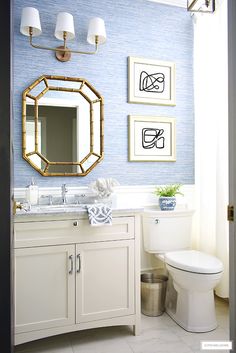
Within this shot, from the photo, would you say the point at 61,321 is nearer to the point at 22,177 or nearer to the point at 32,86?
the point at 22,177

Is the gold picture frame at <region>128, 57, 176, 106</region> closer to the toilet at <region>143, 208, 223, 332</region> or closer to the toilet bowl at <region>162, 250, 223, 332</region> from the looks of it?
the toilet at <region>143, 208, 223, 332</region>

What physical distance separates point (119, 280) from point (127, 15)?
2.26m

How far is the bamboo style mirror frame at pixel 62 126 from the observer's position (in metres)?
2.32

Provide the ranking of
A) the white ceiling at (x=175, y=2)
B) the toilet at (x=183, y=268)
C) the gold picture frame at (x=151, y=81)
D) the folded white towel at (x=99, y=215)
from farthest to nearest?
the white ceiling at (x=175, y=2), the gold picture frame at (x=151, y=81), the toilet at (x=183, y=268), the folded white towel at (x=99, y=215)

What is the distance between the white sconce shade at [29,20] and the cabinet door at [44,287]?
1625 millimetres

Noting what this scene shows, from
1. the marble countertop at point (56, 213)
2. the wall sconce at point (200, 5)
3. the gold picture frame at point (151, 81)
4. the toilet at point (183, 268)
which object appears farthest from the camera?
the gold picture frame at point (151, 81)

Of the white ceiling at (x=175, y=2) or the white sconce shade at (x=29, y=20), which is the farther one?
the white ceiling at (x=175, y=2)

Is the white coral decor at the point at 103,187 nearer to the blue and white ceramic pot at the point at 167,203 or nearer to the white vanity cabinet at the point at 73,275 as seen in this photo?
the white vanity cabinet at the point at 73,275

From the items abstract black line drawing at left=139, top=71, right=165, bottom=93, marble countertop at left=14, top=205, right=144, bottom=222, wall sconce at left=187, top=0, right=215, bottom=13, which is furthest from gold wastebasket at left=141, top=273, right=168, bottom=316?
wall sconce at left=187, top=0, right=215, bottom=13

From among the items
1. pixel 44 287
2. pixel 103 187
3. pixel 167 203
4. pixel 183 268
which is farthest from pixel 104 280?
pixel 167 203

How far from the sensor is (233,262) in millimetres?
1060

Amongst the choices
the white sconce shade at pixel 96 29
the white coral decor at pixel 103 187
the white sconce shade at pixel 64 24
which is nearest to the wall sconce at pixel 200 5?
the white sconce shade at pixel 96 29

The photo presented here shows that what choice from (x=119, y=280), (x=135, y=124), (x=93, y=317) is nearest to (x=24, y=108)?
(x=135, y=124)

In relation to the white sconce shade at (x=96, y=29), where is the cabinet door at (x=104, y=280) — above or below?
below
